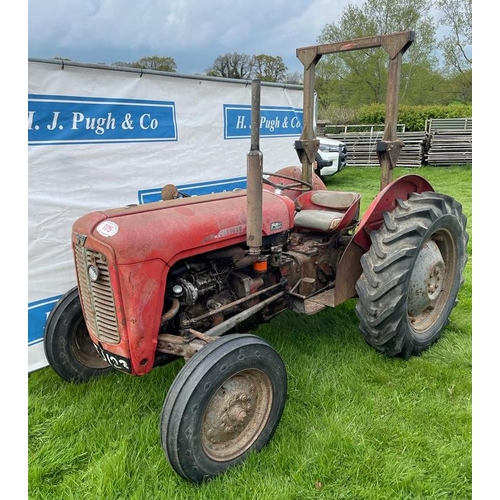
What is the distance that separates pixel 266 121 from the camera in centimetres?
562

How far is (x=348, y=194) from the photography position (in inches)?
145

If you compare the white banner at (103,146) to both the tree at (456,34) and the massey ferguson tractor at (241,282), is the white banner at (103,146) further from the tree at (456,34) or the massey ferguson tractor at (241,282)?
the tree at (456,34)

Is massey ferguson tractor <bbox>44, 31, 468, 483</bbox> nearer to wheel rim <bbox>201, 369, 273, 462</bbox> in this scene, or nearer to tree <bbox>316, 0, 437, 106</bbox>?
wheel rim <bbox>201, 369, 273, 462</bbox>

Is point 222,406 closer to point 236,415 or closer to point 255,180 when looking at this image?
point 236,415

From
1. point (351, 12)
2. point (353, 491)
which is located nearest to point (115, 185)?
point (353, 491)

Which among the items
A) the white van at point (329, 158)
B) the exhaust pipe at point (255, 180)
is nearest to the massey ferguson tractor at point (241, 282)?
the exhaust pipe at point (255, 180)

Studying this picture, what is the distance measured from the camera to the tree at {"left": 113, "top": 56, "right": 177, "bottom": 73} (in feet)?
13.1

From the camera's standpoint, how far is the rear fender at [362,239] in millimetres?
3127

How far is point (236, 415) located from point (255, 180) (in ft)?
3.84

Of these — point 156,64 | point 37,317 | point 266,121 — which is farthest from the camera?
point 266,121

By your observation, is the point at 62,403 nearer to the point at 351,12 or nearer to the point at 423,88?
the point at 351,12

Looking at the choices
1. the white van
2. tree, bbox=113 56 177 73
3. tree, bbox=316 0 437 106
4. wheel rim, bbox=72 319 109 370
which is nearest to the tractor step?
wheel rim, bbox=72 319 109 370

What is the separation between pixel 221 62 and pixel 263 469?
81.2 inches

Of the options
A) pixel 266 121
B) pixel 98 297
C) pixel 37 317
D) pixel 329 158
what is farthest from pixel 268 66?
pixel 329 158
